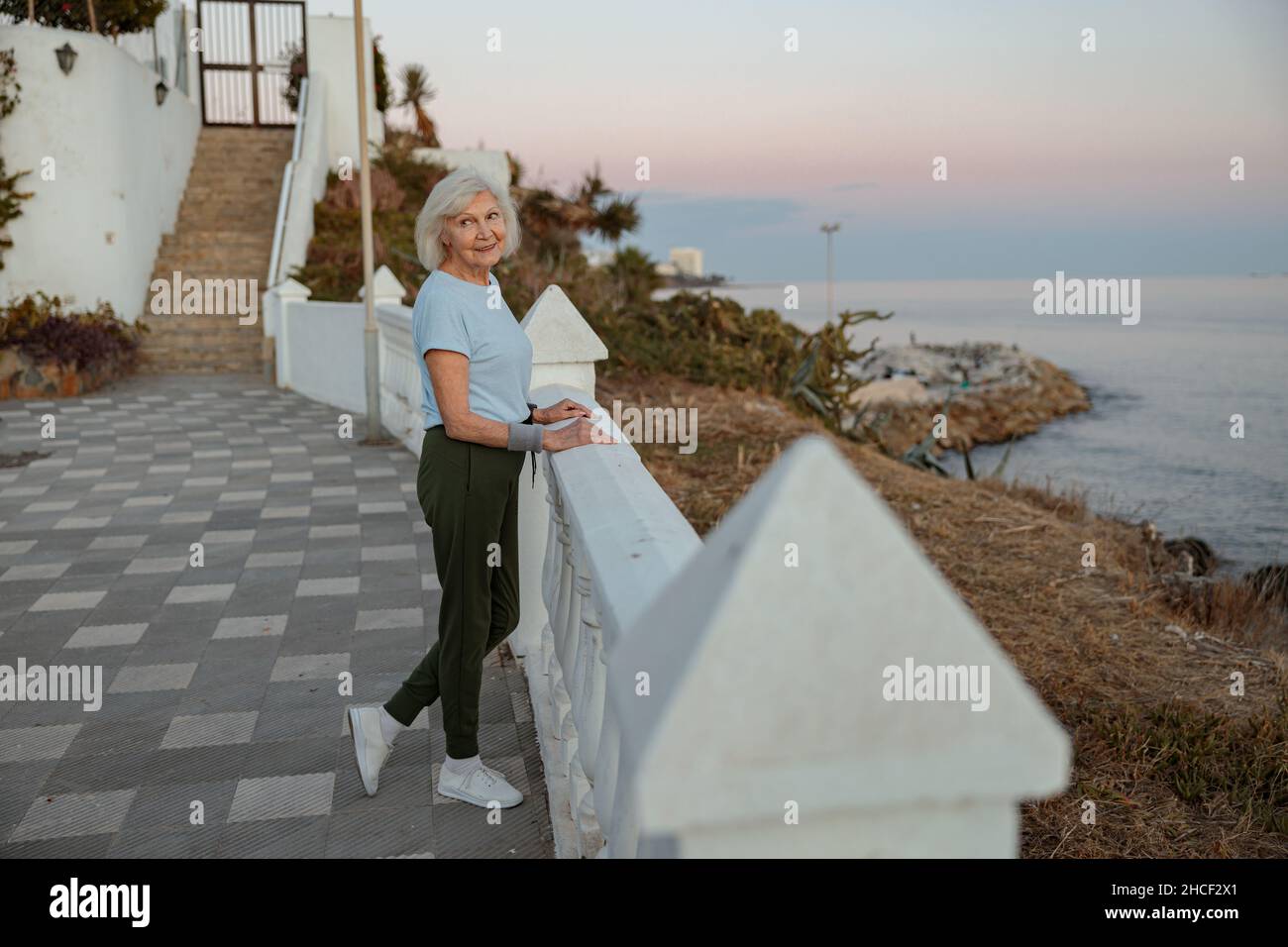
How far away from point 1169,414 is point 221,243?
25.7 metres

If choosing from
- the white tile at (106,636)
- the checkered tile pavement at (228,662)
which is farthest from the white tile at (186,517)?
the white tile at (106,636)

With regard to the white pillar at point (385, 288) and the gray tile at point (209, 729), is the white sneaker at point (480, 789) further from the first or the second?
the white pillar at point (385, 288)

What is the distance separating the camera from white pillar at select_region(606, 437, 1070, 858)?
112 cm

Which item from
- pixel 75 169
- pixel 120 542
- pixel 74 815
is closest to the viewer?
pixel 74 815

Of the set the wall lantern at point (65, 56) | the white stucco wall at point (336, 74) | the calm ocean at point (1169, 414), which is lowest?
the calm ocean at point (1169, 414)

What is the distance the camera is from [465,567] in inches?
120

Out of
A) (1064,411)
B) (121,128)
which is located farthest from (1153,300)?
(121,128)

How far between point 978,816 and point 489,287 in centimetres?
214

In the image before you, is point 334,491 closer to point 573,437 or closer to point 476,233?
point 573,437

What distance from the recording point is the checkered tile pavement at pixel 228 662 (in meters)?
3.22

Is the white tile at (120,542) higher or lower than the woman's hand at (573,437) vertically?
lower

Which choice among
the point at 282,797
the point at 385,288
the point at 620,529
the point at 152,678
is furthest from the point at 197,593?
the point at 385,288

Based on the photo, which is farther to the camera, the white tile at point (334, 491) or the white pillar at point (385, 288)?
the white pillar at point (385, 288)

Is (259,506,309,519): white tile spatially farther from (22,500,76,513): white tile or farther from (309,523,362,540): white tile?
(22,500,76,513): white tile
